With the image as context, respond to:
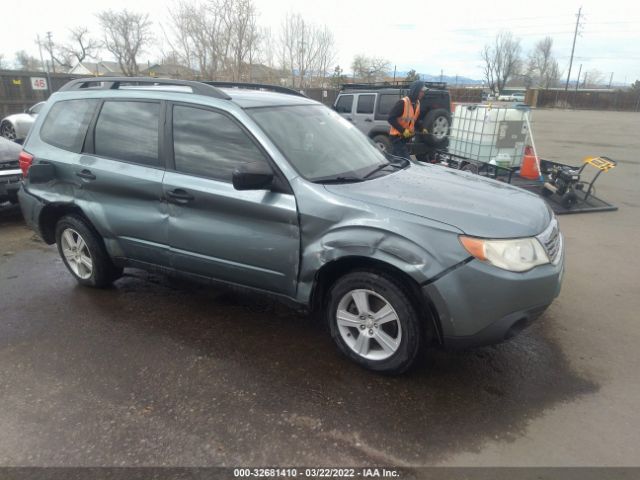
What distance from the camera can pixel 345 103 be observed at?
12.2m

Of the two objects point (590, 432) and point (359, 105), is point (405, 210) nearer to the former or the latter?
point (590, 432)

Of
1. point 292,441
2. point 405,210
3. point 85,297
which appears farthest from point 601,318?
point 85,297

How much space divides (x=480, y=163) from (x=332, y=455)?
683 centimetres

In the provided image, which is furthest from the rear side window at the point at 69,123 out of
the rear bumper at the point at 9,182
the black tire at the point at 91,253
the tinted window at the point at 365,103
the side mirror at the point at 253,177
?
the tinted window at the point at 365,103

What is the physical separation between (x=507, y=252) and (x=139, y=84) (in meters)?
3.22

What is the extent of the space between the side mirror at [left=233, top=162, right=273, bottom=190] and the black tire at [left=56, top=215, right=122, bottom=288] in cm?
184

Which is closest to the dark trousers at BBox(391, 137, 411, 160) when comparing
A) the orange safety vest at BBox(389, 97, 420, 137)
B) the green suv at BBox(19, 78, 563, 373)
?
the orange safety vest at BBox(389, 97, 420, 137)

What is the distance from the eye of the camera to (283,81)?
3173 centimetres

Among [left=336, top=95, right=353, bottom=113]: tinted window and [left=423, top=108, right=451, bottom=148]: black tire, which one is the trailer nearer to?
[left=423, top=108, right=451, bottom=148]: black tire

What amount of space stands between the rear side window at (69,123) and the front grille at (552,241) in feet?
12.0

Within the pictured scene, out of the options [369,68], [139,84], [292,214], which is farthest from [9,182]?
[369,68]

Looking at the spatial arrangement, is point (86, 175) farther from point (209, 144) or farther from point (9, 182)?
point (9, 182)

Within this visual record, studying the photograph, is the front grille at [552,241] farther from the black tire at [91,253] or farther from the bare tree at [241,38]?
the bare tree at [241,38]

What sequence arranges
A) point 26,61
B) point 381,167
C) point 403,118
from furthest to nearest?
point 26,61 → point 403,118 → point 381,167
